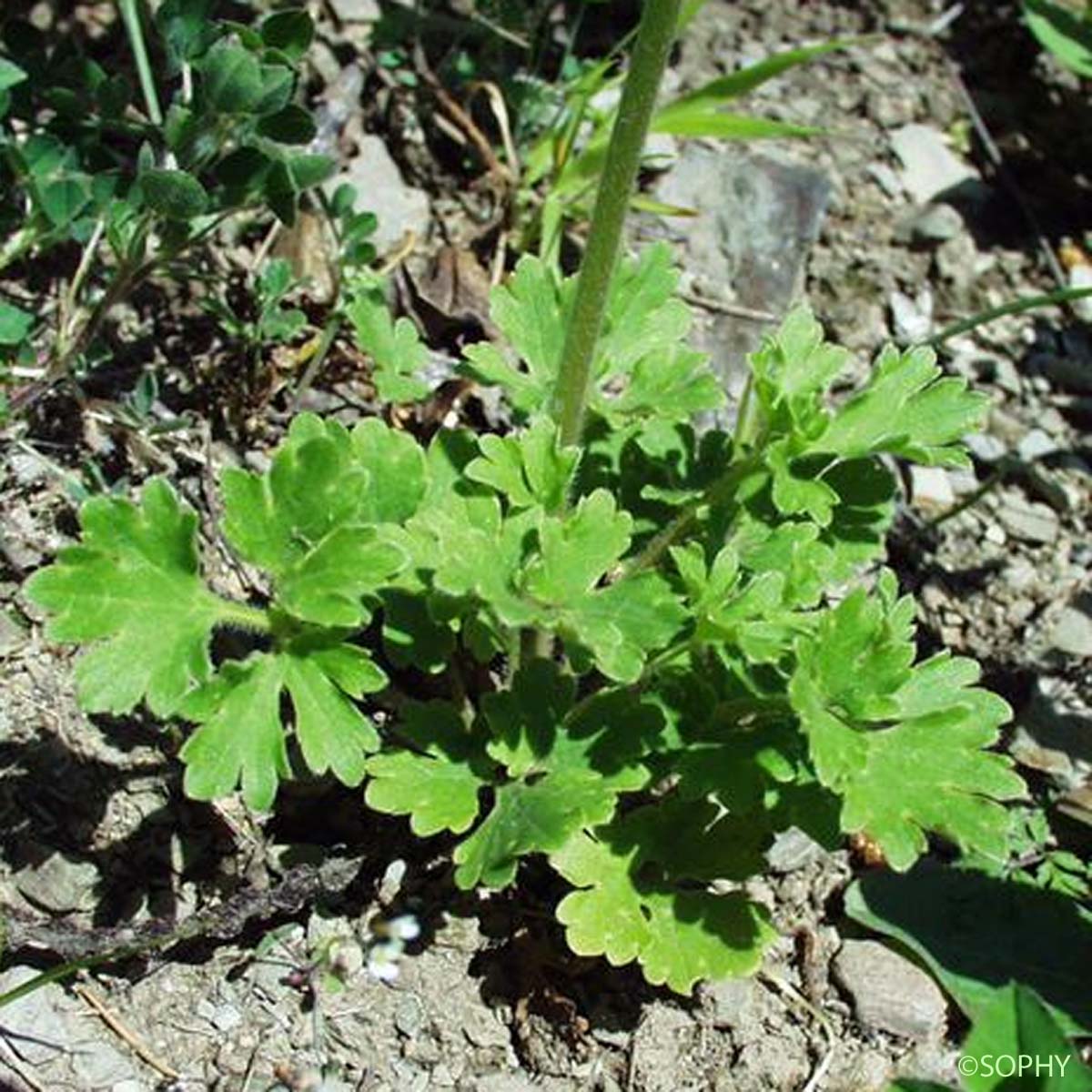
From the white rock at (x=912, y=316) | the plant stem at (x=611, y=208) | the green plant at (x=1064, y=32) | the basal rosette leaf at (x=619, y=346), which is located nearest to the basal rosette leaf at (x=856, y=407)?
the basal rosette leaf at (x=619, y=346)

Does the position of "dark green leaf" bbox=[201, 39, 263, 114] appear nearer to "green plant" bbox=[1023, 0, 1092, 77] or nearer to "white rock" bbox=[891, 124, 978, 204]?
"white rock" bbox=[891, 124, 978, 204]

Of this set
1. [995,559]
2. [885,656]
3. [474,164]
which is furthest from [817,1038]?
[474,164]

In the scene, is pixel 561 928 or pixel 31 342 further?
pixel 31 342

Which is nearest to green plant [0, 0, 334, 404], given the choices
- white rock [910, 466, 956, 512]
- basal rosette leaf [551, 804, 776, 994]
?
basal rosette leaf [551, 804, 776, 994]

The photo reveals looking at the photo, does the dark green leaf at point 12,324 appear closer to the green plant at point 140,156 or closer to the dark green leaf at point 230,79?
the green plant at point 140,156

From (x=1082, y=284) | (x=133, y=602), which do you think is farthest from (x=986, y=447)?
(x=133, y=602)

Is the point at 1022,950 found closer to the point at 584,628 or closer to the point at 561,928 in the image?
the point at 561,928

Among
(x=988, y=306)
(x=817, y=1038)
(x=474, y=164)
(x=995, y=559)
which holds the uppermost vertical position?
(x=474, y=164)

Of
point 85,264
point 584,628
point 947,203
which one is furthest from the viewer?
point 947,203

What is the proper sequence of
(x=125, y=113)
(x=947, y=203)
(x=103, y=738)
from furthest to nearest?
(x=947, y=203) < (x=125, y=113) < (x=103, y=738)
